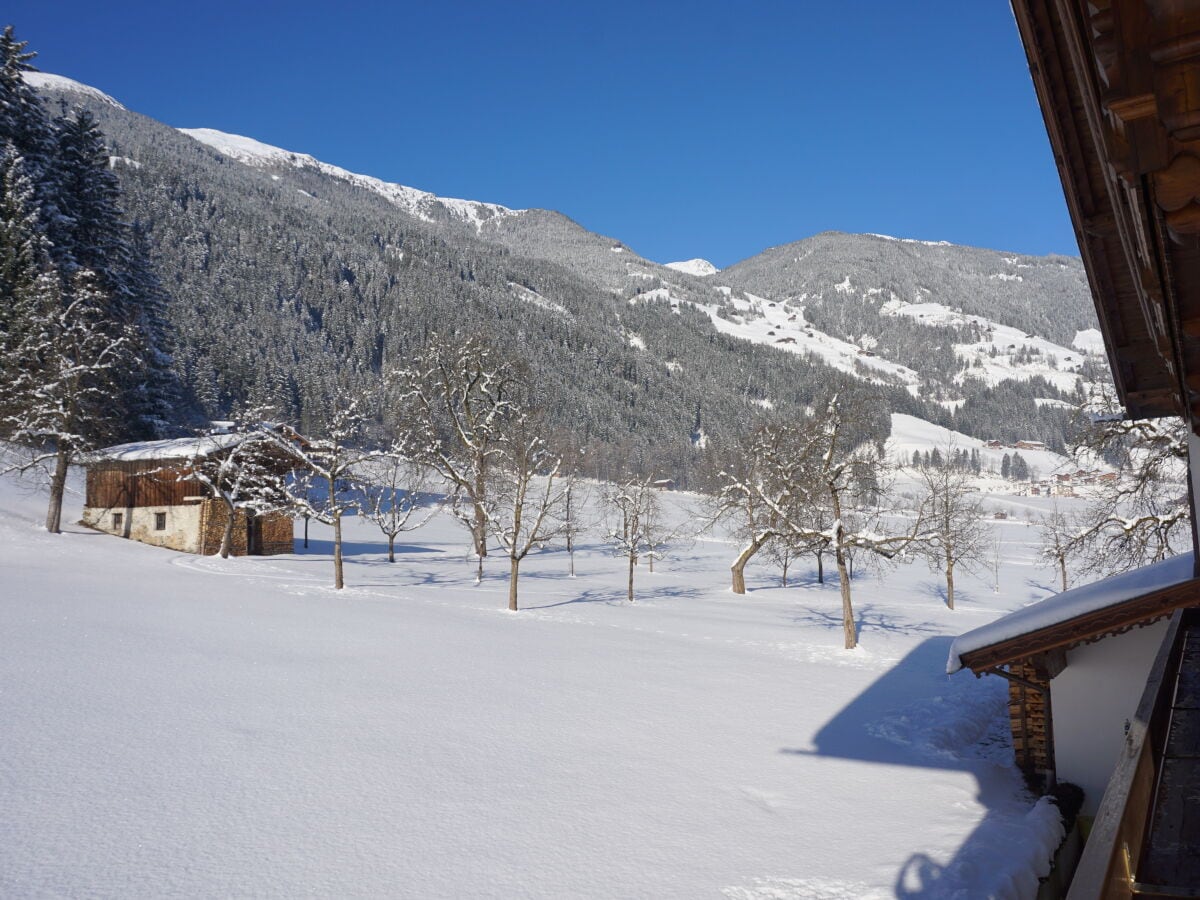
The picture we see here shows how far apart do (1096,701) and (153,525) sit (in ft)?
120

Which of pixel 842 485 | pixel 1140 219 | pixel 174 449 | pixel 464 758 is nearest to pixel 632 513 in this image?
pixel 842 485

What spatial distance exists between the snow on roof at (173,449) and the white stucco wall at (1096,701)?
3246 centimetres

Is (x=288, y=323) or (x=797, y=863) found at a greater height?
(x=288, y=323)

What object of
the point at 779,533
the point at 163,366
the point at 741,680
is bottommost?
the point at 741,680

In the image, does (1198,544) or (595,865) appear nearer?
(595,865)

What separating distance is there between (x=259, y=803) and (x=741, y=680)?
11629 millimetres

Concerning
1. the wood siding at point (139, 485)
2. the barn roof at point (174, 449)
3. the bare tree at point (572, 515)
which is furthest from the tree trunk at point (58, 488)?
the bare tree at point (572, 515)

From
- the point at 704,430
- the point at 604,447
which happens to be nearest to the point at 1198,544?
the point at 604,447

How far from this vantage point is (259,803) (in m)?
7.96

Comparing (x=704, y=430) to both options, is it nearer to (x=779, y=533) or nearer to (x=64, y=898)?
(x=779, y=533)

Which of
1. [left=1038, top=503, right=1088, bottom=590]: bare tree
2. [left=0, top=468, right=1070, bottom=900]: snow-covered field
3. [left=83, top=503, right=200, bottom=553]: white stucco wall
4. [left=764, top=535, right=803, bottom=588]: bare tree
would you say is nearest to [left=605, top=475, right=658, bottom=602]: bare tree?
[left=764, top=535, right=803, bottom=588]: bare tree

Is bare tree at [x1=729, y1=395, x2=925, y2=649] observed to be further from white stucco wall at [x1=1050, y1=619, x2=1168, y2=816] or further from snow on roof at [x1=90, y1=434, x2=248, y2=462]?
snow on roof at [x1=90, y1=434, x2=248, y2=462]

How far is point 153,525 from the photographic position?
111 ft

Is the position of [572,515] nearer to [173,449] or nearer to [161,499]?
[161,499]
